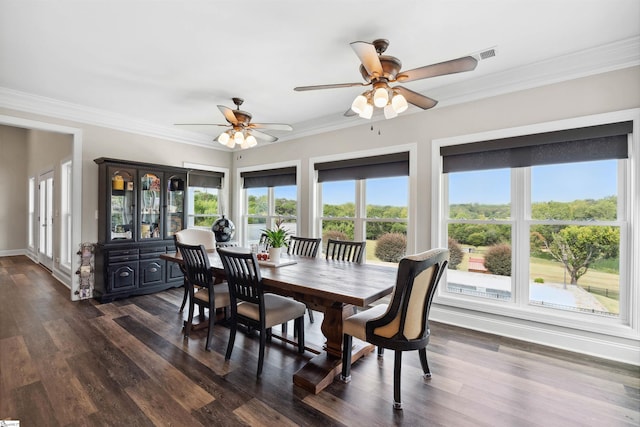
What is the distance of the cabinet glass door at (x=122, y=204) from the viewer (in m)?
4.38

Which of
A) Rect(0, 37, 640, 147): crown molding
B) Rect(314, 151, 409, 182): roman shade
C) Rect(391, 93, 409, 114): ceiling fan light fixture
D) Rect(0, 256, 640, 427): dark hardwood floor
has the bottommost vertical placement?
Rect(0, 256, 640, 427): dark hardwood floor

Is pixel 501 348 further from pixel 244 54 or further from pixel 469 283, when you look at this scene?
pixel 244 54

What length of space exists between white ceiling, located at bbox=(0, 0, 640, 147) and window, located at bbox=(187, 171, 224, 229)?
6.80ft

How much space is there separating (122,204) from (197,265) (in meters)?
2.46

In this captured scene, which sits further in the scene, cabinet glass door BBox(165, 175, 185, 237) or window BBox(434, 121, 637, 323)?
cabinet glass door BBox(165, 175, 185, 237)

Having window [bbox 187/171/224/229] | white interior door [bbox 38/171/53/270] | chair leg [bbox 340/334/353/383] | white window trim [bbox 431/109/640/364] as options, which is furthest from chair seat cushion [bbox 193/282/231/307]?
white interior door [bbox 38/171/53/270]

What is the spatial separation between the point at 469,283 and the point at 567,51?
248cm

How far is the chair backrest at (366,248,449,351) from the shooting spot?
1.92 metres

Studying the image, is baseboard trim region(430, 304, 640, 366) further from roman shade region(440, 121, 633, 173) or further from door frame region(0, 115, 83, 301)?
door frame region(0, 115, 83, 301)

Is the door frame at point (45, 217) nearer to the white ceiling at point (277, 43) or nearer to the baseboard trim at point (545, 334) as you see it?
the white ceiling at point (277, 43)

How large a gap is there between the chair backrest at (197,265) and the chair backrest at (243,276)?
35 centimetres

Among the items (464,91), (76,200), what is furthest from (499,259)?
(76,200)

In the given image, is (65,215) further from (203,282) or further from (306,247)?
(306,247)

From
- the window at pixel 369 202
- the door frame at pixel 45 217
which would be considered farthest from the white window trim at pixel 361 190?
the door frame at pixel 45 217
